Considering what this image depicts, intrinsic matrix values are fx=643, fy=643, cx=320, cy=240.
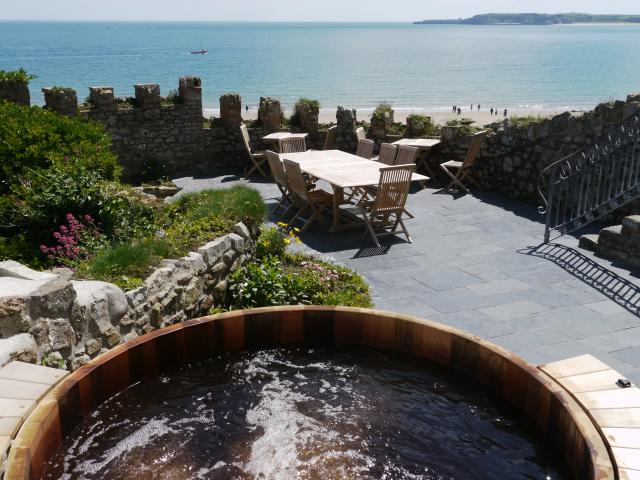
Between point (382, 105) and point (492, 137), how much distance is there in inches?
92.4

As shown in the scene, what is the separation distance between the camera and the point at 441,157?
1082 cm

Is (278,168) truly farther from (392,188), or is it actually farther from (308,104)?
(308,104)

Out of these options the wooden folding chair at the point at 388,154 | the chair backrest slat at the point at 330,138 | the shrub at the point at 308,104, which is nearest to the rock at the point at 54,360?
the wooden folding chair at the point at 388,154

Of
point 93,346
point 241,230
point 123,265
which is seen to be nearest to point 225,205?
point 241,230

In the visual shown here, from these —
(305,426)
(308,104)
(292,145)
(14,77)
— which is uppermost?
(14,77)

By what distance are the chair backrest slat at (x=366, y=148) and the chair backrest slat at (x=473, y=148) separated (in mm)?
1430

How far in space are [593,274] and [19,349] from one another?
5.48 m

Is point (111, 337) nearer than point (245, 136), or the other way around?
point (111, 337)

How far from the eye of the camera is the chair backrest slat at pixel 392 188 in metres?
7.61

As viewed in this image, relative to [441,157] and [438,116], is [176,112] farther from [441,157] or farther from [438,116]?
[438,116]

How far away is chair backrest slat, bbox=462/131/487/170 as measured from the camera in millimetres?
9734

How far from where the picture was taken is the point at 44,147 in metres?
6.18

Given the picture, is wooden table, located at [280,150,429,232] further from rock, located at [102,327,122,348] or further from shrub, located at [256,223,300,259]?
rock, located at [102,327,122,348]

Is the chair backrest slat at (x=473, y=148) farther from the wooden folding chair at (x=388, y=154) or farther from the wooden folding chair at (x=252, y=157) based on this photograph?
the wooden folding chair at (x=252, y=157)
